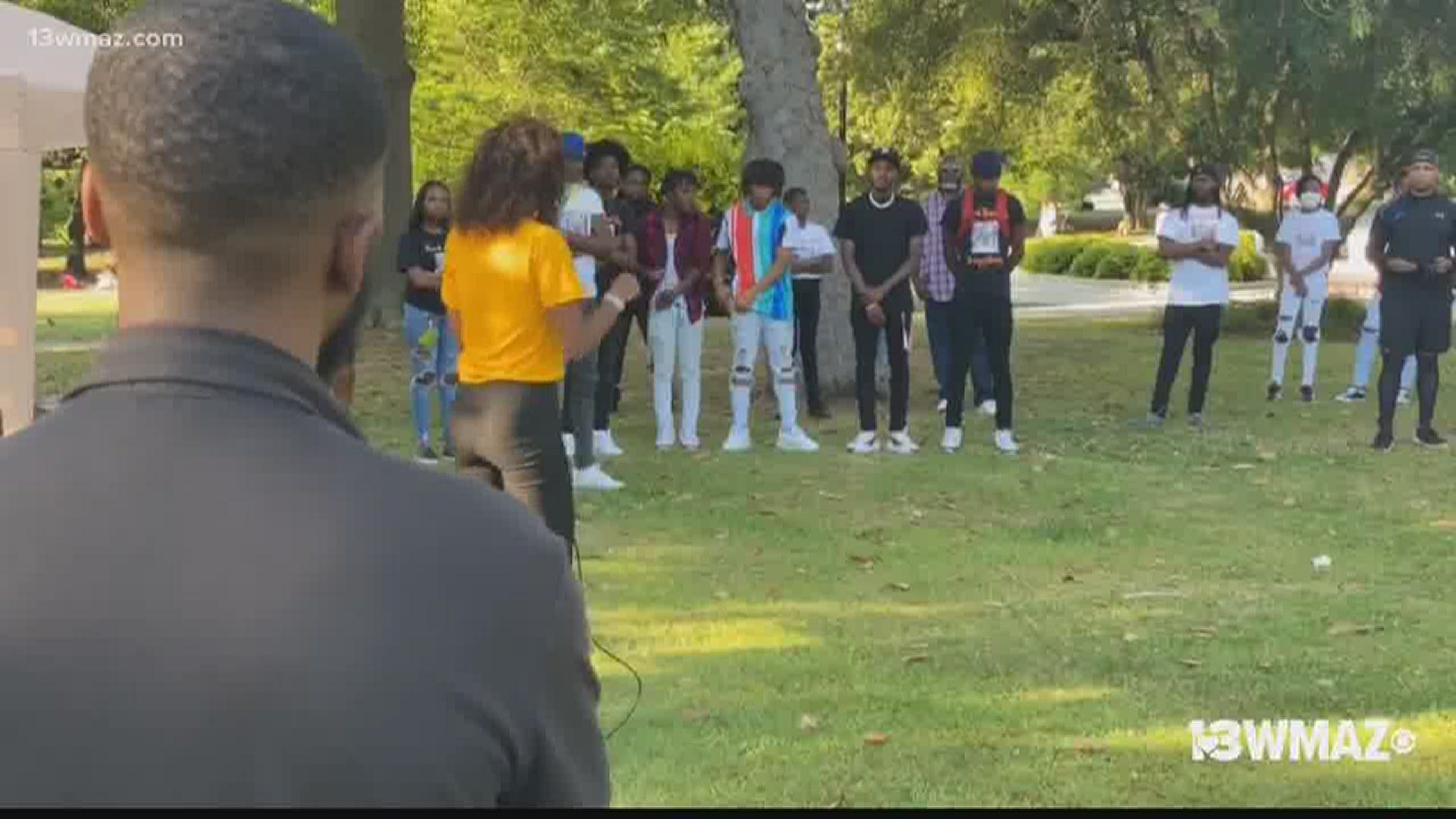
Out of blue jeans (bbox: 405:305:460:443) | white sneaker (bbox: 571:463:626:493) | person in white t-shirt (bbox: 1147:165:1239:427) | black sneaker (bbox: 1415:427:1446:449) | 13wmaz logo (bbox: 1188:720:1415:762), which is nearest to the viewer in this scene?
13wmaz logo (bbox: 1188:720:1415:762)

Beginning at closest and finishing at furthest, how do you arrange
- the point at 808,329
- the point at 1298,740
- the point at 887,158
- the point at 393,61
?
the point at 1298,740 < the point at 887,158 < the point at 808,329 < the point at 393,61

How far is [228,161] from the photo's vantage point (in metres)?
1.56

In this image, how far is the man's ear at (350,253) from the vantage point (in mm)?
1663

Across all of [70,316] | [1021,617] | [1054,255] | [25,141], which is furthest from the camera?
[1054,255]

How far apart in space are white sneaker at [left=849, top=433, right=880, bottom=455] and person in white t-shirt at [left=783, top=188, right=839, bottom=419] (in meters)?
1.33

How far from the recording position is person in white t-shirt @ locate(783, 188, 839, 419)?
41.7 ft

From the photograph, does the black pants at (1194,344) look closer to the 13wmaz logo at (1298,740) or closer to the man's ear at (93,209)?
the 13wmaz logo at (1298,740)

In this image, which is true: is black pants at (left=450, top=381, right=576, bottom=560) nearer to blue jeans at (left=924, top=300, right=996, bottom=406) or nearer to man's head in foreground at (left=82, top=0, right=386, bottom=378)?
man's head in foreground at (left=82, top=0, right=386, bottom=378)

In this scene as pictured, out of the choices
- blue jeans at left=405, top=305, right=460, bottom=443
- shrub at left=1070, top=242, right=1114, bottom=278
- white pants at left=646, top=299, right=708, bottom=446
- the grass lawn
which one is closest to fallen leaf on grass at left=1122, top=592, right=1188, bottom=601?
the grass lawn

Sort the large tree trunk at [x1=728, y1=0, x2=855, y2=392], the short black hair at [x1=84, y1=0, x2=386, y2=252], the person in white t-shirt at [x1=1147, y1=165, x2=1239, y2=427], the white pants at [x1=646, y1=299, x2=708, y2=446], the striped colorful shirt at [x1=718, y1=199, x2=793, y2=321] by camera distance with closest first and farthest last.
Result: the short black hair at [x1=84, y1=0, x2=386, y2=252] → the white pants at [x1=646, y1=299, x2=708, y2=446] → the striped colorful shirt at [x1=718, y1=199, x2=793, y2=321] → the person in white t-shirt at [x1=1147, y1=165, x2=1239, y2=427] → the large tree trunk at [x1=728, y1=0, x2=855, y2=392]

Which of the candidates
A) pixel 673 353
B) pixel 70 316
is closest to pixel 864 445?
pixel 673 353

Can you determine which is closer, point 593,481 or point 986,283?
point 593,481

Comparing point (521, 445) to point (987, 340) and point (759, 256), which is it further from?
point (987, 340)

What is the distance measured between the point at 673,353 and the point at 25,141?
15.1 feet
